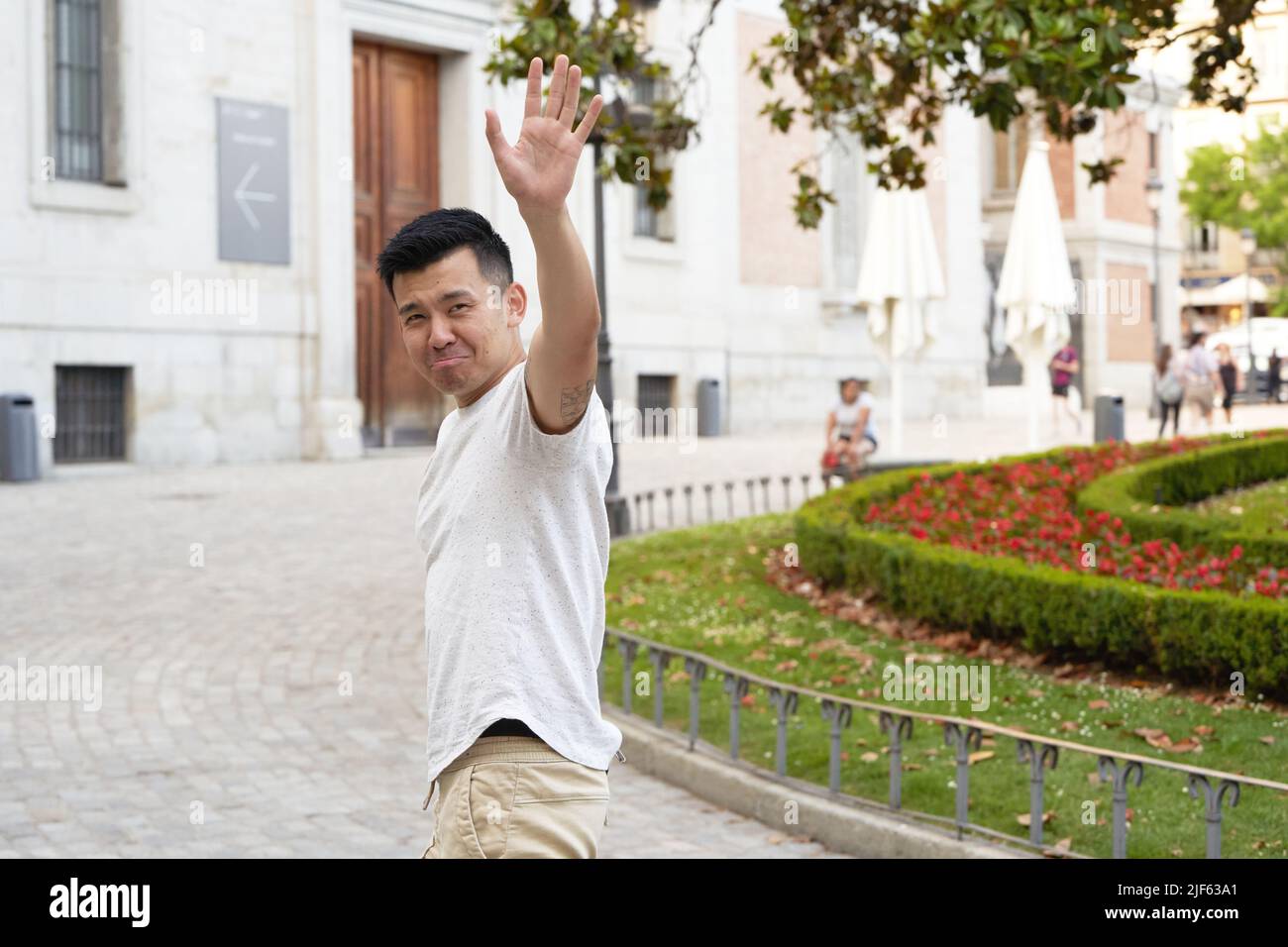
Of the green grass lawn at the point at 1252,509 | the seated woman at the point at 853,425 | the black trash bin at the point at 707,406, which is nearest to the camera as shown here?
the green grass lawn at the point at 1252,509

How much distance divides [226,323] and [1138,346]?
29187 millimetres

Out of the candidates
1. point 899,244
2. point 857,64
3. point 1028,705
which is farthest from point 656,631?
point 899,244

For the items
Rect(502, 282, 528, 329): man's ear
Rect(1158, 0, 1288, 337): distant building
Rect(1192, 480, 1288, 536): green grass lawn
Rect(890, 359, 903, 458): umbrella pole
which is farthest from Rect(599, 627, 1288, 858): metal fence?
Rect(1158, 0, 1288, 337): distant building

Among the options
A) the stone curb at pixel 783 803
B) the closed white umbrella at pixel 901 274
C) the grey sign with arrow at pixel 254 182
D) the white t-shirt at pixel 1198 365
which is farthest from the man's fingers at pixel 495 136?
the white t-shirt at pixel 1198 365

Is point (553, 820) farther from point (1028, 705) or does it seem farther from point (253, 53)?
point (253, 53)

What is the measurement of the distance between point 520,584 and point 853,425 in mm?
13047

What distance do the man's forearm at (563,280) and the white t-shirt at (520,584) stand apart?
0.17 meters

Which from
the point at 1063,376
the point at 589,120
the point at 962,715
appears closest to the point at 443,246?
the point at 589,120

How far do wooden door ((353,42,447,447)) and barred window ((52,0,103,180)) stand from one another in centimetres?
393

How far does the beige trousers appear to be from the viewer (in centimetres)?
Result: 261

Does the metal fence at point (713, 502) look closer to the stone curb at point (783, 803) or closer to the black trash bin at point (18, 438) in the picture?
the stone curb at point (783, 803)

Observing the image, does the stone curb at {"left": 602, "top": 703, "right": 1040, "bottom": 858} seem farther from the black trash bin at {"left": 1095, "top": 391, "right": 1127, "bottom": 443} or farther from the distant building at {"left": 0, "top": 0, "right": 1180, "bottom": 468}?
the black trash bin at {"left": 1095, "top": 391, "right": 1127, "bottom": 443}

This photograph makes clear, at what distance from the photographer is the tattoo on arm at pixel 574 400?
8.23ft
